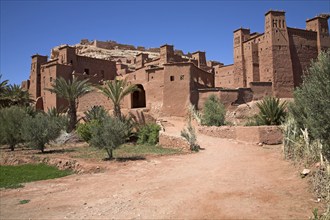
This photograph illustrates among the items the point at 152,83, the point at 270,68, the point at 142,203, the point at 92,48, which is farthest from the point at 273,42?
the point at 92,48

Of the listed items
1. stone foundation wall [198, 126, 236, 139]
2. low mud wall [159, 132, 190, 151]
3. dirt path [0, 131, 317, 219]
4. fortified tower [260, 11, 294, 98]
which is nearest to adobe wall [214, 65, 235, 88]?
fortified tower [260, 11, 294, 98]

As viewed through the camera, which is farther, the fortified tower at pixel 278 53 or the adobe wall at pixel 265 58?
the adobe wall at pixel 265 58

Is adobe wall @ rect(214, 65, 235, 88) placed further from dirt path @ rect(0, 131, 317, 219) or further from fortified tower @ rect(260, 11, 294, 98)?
dirt path @ rect(0, 131, 317, 219)

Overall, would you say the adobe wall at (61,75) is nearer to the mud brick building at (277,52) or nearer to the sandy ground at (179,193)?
the mud brick building at (277,52)

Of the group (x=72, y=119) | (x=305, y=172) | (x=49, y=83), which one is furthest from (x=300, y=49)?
(x=49, y=83)

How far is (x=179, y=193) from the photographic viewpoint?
22.5ft

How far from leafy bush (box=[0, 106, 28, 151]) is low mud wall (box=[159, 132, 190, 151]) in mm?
9118

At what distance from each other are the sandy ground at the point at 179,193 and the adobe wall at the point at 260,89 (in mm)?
16822

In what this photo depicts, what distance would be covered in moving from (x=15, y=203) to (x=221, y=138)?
1107 cm

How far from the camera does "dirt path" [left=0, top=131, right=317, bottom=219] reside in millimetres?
5523

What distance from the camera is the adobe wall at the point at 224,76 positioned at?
32.3 m

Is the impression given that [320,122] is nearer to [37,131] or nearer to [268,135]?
[268,135]

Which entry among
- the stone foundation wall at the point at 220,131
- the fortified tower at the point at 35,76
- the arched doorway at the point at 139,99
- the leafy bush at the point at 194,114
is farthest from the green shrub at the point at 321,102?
the fortified tower at the point at 35,76

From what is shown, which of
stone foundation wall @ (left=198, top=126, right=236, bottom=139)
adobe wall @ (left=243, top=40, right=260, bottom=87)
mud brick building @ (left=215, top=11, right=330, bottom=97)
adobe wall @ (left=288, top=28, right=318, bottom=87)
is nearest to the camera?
stone foundation wall @ (left=198, top=126, right=236, bottom=139)
